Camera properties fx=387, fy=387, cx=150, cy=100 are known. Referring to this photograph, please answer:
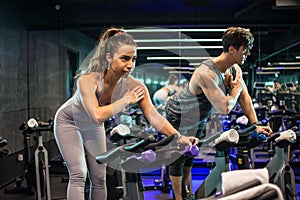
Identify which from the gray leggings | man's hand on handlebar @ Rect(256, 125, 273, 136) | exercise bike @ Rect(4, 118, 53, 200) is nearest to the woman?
the gray leggings

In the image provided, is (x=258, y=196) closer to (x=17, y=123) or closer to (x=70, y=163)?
(x=70, y=163)

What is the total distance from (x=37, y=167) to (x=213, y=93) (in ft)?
6.13

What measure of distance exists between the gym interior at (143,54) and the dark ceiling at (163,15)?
0.01 metres

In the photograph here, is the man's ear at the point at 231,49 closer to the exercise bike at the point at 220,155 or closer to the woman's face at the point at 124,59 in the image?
the exercise bike at the point at 220,155

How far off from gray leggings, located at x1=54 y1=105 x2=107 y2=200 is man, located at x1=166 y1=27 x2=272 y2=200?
0.51m

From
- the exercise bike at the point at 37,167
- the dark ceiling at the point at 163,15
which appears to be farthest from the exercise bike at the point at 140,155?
the dark ceiling at the point at 163,15

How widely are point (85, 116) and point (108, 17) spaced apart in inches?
131

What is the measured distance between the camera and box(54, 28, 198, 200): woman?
2.15 metres

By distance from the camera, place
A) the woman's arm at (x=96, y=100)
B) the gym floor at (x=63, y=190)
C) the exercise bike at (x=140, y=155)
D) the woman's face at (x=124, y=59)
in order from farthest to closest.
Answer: the gym floor at (x=63, y=190), the woman's face at (x=124, y=59), the woman's arm at (x=96, y=100), the exercise bike at (x=140, y=155)

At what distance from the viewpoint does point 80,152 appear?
2318 mm

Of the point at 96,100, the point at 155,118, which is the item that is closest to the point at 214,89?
the point at 155,118

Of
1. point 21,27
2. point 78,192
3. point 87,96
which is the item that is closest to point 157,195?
point 78,192

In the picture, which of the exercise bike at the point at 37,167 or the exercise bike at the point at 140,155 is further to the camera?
the exercise bike at the point at 37,167

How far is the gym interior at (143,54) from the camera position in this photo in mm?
4734
